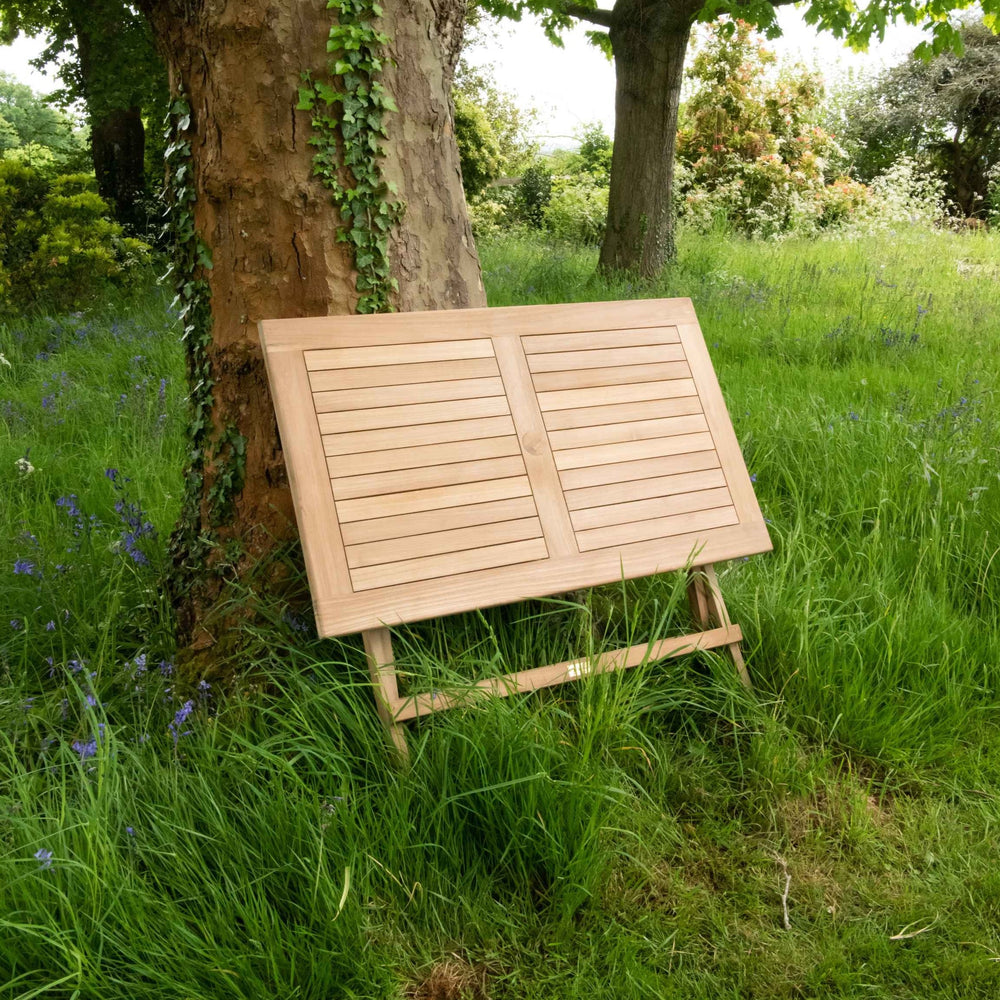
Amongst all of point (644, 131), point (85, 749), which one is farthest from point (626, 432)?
point (644, 131)

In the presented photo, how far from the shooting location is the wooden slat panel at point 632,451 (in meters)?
2.48

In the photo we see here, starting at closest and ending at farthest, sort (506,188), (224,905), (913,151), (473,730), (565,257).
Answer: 1. (224,905)
2. (473,730)
3. (565,257)
4. (506,188)
5. (913,151)

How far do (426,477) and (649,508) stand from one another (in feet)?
2.21

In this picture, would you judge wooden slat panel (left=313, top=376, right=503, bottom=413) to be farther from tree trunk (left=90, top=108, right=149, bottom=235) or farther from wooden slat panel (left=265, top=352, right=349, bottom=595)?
tree trunk (left=90, top=108, right=149, bottom=235)

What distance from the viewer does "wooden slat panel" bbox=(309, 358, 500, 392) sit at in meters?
2.20

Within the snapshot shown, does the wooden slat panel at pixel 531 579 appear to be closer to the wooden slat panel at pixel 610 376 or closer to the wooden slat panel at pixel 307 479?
the wooden slat panel at pixel 307 479

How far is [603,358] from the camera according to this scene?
103 inches

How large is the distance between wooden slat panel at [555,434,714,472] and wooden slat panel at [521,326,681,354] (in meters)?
0.30

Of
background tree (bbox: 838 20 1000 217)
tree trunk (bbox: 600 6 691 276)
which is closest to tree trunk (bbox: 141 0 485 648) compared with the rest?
tree trunk (bbox: 600 6 691 276)

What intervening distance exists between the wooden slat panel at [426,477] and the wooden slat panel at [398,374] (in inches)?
9.3

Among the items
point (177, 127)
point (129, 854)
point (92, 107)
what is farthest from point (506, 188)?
point (129, 854)

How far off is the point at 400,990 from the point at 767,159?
52.4 feet

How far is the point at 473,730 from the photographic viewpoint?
209cm

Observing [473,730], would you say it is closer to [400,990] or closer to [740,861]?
[400,990]
